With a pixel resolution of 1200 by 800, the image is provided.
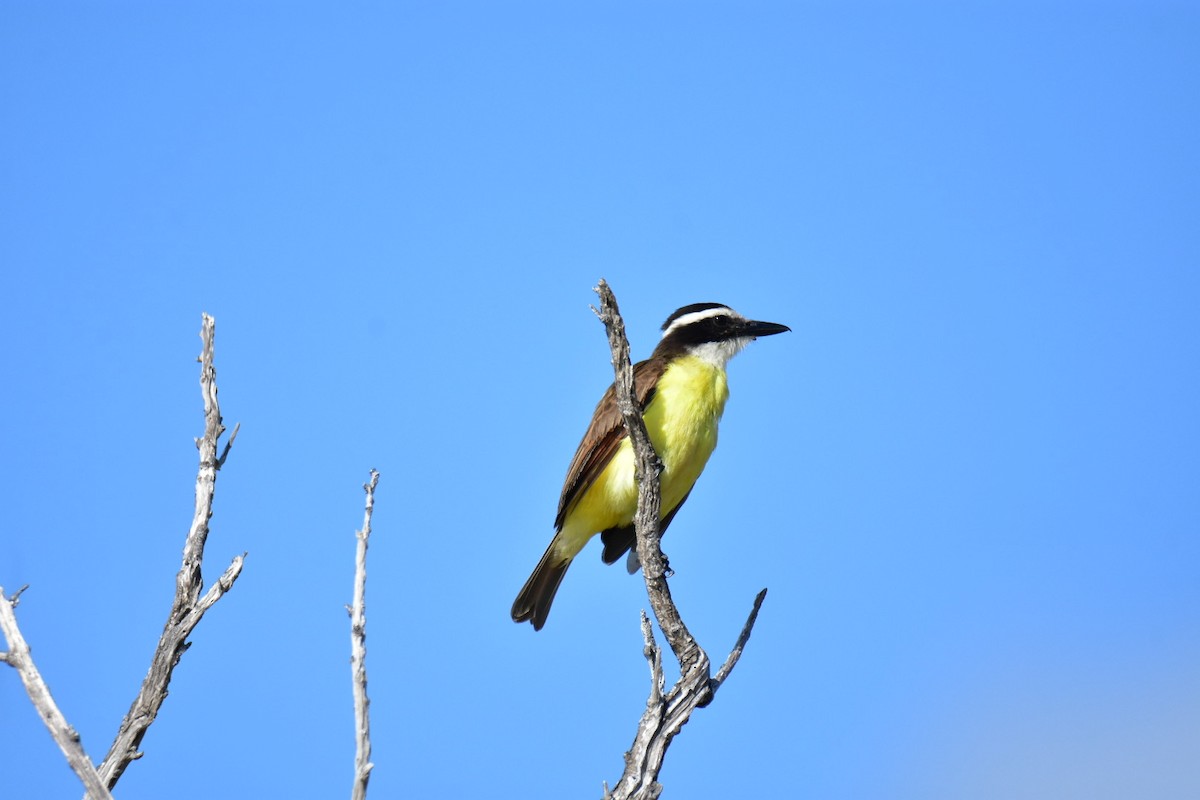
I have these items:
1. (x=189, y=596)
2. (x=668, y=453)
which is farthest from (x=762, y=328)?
(x=189, y=596)

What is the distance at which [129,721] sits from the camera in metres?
4.96

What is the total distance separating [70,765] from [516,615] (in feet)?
14.1

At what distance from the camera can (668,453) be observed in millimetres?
7867

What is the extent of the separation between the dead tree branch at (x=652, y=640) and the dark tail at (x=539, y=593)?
145 centimetres

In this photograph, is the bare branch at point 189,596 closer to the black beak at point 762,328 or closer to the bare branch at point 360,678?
the bare branch at point 360,678

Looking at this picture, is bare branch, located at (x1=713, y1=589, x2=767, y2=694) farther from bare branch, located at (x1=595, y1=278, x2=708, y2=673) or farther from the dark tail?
the dark tail

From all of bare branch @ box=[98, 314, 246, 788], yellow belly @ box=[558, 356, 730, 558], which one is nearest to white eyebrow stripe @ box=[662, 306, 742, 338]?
yellow belly @ box=[558, 356, 730, 558]

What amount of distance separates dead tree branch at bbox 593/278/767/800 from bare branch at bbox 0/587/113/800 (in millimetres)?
2169

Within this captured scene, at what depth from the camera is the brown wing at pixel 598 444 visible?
25.9 feet

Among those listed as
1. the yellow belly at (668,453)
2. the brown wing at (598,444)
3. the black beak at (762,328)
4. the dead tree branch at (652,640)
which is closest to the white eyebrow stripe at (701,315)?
the black beak at (762,328)

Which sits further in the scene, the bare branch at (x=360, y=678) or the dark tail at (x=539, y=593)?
the dark tail at (x=539, y=593)

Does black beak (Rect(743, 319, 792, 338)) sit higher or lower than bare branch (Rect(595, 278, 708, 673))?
higher

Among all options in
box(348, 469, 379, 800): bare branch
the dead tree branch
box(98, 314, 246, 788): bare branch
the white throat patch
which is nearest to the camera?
box(348, 469, 379, 800): bare branch

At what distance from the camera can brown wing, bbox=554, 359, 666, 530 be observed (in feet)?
25.9
